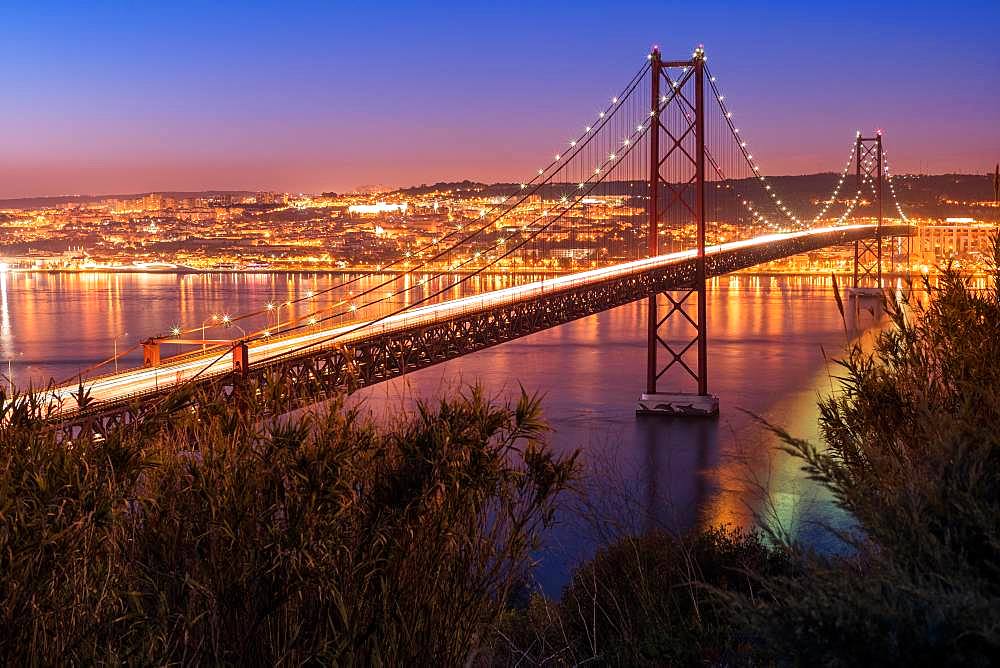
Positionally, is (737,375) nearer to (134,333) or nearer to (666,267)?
(666,267)

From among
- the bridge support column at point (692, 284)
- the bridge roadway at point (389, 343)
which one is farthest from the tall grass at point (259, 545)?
the bridge support column at point (692, 284)

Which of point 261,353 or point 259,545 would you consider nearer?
point 259,545

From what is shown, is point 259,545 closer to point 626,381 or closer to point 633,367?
point 626,381

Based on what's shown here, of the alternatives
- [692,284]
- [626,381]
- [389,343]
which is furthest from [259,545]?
[626,381]

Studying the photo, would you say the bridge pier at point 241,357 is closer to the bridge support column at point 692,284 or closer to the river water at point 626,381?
the river water at point 626,381

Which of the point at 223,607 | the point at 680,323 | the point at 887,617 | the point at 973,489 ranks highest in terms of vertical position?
the point at 973,489

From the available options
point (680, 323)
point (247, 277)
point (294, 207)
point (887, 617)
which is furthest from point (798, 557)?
point (294, 207)
